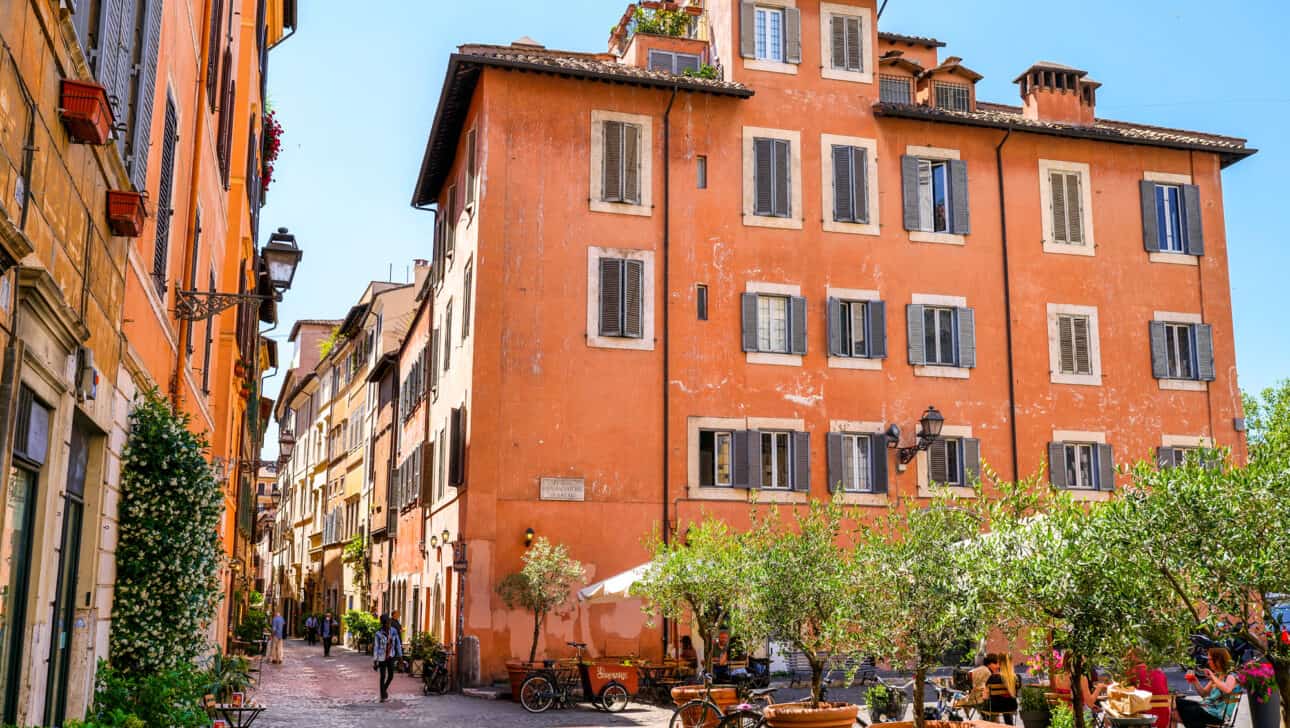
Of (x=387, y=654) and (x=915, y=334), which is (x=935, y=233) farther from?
(x=387, y=654)

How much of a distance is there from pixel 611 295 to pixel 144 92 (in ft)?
49.4

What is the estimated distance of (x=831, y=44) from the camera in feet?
86.2

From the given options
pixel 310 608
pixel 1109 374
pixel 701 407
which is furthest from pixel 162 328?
pixel 310 608

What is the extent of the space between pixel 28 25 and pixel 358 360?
4479 cm

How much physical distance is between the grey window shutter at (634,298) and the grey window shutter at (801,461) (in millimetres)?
3798

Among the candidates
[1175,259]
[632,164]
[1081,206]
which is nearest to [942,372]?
[1081,206]

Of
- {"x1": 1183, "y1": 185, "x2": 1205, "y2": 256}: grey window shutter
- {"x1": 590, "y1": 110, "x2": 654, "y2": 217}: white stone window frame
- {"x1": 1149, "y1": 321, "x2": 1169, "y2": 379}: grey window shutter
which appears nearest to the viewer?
{"x1": 590, "y1": 110, "x2": 654, "y2": 217}: white stone window frame

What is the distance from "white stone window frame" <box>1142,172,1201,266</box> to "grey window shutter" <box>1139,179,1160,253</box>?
132 millimetres

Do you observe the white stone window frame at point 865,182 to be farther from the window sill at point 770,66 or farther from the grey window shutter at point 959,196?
the grey window shutter at point 959,196

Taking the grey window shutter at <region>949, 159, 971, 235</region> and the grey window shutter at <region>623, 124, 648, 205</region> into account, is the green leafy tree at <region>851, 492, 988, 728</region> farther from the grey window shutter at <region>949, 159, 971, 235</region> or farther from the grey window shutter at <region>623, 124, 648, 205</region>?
the grey window shutter at <region>949, 159, 971, 235</region>

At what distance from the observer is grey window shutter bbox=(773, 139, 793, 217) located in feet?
82.4

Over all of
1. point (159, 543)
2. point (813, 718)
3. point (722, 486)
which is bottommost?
point (813, 718)

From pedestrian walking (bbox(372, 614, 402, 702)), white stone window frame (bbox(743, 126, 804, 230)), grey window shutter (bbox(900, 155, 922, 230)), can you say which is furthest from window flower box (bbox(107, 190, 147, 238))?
grey window shutter (bbox(900, 155, 922, 230))

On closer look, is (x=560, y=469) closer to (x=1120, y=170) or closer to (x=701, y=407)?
(x=701, y=407)
